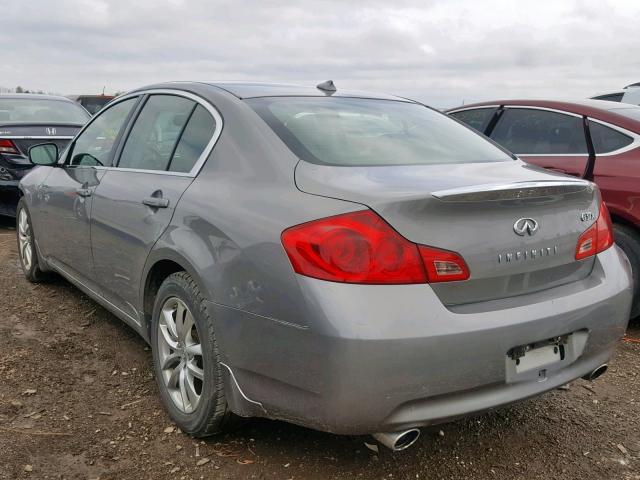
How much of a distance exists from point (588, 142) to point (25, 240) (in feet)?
14.3

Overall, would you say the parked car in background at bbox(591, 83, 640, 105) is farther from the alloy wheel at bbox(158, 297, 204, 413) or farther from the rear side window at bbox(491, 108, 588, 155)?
the alloy wheel at bbox(158, 297, 204, 413)

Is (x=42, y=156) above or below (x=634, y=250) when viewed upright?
above

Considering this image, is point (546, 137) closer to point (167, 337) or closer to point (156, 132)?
point (156, 132)

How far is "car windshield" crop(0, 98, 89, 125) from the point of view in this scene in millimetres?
7633

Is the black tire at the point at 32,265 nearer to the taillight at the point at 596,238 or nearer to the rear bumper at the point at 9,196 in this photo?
the rear bumper at the point at 9,196

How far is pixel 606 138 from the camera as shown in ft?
14.2

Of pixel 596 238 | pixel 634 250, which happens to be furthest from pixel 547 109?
pixel 596 238

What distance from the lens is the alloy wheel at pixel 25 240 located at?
4.89m

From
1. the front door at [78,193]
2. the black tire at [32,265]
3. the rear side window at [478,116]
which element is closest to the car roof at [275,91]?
the front door at [78,193]

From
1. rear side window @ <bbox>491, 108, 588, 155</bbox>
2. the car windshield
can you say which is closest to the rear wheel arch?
rear side window @ <bbox>491, 108, 588, 155</bbox>

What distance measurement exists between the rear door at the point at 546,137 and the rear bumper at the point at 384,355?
7.76 feet

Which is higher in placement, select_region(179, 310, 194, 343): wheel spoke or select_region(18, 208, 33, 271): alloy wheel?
select_region(179, 310, 194, 343): wheel spoke

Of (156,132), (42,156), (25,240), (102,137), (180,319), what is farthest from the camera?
(25,240)

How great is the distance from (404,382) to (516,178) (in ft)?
3.20
